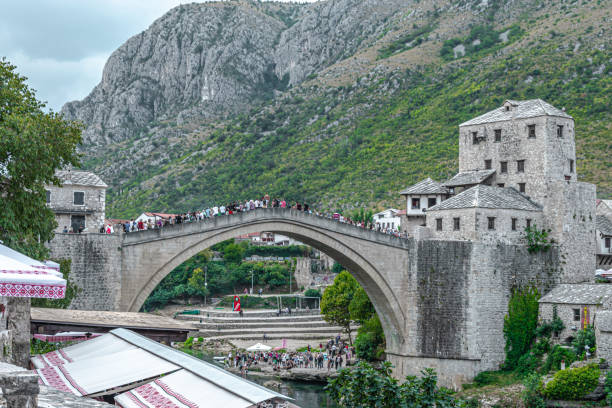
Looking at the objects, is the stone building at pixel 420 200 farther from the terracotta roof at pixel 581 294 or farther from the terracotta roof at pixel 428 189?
the terracotta roof at pixel 581 294

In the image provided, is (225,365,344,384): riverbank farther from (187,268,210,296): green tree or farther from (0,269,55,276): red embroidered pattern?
(0,269,55,276): red embroidered pattern

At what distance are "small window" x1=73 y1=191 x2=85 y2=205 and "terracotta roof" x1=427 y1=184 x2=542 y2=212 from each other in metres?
18.3

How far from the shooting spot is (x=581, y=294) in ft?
108

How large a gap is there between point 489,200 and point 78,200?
21.3 meters

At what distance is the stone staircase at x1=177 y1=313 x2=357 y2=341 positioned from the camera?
56812 millimetres

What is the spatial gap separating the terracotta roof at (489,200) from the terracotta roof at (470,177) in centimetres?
148

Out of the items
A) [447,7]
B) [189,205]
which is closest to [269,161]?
[189,205]

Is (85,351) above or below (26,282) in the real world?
below

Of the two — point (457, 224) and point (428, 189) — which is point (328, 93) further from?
point (457, 224)

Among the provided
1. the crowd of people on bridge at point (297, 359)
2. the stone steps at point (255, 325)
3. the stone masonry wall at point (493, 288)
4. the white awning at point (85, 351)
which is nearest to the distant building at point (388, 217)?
the stone steps at point (255, 325)

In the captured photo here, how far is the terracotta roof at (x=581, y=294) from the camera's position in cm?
3177

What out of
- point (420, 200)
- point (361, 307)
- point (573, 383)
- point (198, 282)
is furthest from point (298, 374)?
point (198, 282)

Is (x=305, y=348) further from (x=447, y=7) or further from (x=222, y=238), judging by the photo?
(x=447, y=7)

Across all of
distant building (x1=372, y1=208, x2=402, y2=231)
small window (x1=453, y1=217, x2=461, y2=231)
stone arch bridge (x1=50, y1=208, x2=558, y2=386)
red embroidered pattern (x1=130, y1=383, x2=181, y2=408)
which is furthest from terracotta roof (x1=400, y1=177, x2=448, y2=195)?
red embroidered pattern (x1=130, y1=383, x2=181, y2=408)
